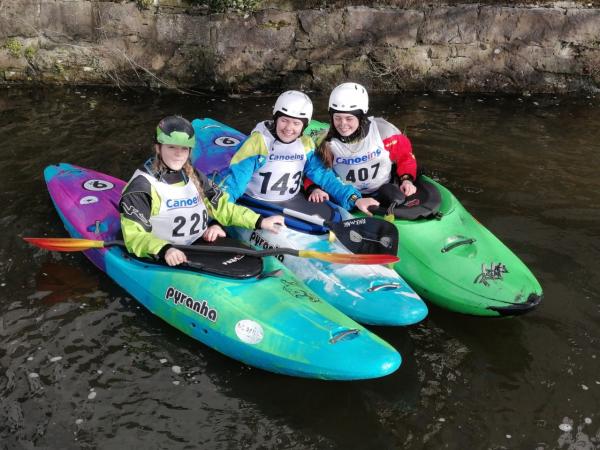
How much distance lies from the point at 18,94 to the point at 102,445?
6.56 meters

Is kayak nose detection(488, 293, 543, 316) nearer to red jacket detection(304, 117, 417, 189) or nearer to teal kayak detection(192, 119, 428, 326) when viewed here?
teal kayak detection(192, 119, 428, 326)

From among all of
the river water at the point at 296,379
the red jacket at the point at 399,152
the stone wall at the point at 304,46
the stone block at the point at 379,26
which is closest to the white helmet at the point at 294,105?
the red jacket at the point at 399,152

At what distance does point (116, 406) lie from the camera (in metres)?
3.91

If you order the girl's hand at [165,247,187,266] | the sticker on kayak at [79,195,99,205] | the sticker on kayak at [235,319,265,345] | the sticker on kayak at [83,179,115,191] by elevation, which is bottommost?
the sticker on kayak at [235,319,265,345]

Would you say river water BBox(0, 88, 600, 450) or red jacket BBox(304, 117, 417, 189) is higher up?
red jacket BBox(304, 117, 417, 189)

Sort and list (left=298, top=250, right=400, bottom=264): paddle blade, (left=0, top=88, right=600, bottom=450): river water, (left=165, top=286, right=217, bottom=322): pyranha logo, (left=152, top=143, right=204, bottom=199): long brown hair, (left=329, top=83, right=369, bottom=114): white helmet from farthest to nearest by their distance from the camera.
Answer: (left=329, top=83, right=369, bottom=114): white helmet < (left=298, top=250, right=400, bottom=264): paddle blade < (left=152, top=143, right=204, bottom=199): long brown hair < (left=165, top=286, right=217, bottom=322): pyranha logo < (left=0, top=88, right=600, bottom=450): river water

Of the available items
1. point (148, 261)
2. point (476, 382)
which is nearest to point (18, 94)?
point (148, 261)

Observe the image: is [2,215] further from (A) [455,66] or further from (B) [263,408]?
(A) [455,66]

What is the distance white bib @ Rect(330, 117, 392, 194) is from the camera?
5523 millimetres

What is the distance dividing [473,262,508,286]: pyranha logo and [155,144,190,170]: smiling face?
7.32 ft

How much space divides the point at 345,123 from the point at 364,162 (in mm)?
390

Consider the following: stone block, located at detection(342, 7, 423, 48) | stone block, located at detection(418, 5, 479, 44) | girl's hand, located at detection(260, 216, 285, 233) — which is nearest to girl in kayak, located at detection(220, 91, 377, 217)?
girl's hand, located at detection(260, 216, 285, 233)

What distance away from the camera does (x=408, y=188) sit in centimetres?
548

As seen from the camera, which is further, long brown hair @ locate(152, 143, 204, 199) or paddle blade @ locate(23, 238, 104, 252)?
paddle blade @ locate(23, 238, 104, 252)
